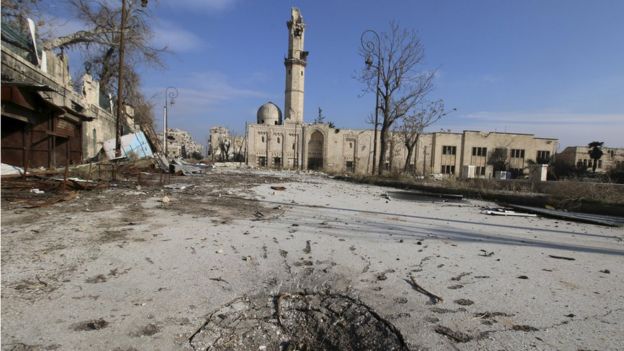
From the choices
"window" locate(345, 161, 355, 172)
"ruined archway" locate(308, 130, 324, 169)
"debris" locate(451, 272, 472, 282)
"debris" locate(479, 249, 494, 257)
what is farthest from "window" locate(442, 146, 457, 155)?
"debris" locate(451, 272, 472, 282)

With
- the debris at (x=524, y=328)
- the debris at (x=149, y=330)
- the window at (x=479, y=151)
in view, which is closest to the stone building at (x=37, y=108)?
the debris at (x=149, y=330)

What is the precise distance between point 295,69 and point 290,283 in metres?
50.5

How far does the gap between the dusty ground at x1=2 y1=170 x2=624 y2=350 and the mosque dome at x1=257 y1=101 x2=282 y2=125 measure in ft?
159

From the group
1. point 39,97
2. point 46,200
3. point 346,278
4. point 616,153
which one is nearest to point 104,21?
point 39,97

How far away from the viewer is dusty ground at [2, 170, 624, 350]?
2.29 meters

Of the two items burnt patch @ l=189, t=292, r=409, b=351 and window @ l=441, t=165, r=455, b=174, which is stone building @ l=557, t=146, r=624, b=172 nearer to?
window @ l=441, t=165, r=455, b=174

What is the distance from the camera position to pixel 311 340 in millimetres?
2389

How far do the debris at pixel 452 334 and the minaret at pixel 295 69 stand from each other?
48971 mm

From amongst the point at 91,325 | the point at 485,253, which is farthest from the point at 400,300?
the point at 91,325

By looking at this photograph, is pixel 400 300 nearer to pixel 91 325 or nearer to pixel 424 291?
pixel 424 291

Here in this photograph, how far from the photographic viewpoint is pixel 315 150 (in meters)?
50.9

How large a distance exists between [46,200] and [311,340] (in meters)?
6.44

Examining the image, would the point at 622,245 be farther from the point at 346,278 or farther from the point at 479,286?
the point at 346,278

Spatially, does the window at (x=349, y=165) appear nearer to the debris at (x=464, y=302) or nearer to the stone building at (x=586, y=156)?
the stone building at (x=586, y=156)
